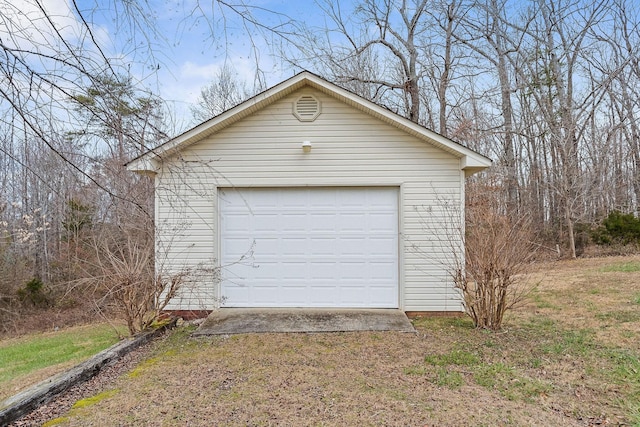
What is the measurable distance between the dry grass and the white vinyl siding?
937 millimetres

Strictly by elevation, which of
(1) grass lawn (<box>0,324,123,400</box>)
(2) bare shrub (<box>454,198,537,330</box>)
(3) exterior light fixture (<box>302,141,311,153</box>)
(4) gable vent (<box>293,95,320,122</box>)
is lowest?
(1) grass lawn (<box>0,324,123,400</box>)

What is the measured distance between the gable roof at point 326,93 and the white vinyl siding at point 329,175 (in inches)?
4.9

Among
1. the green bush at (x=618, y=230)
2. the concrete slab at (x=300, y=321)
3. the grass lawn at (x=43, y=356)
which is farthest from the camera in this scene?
the green bush at (x=618, y=230)

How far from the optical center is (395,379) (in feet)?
13.8

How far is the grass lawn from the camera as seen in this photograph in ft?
17.0

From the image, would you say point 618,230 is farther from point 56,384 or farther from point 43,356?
point 43,356

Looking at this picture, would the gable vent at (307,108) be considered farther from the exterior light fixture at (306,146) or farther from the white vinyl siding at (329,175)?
the exterior light fixture at (306,146)

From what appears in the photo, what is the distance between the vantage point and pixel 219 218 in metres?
7.16

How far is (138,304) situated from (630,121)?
21.7 m

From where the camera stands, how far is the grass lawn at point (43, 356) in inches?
204

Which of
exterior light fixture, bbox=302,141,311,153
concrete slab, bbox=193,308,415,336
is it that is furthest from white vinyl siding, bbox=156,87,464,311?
concrete slab, bbox=193,308,415,336

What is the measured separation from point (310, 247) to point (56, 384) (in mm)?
4206

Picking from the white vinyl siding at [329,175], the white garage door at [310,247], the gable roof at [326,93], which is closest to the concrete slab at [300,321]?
the white garage door at [310,247]

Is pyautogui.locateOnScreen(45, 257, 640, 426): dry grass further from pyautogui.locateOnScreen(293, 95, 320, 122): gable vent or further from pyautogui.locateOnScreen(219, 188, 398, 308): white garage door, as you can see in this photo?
pyautogui.locateOnScreen(293, 95, 320, 122): gable vent
